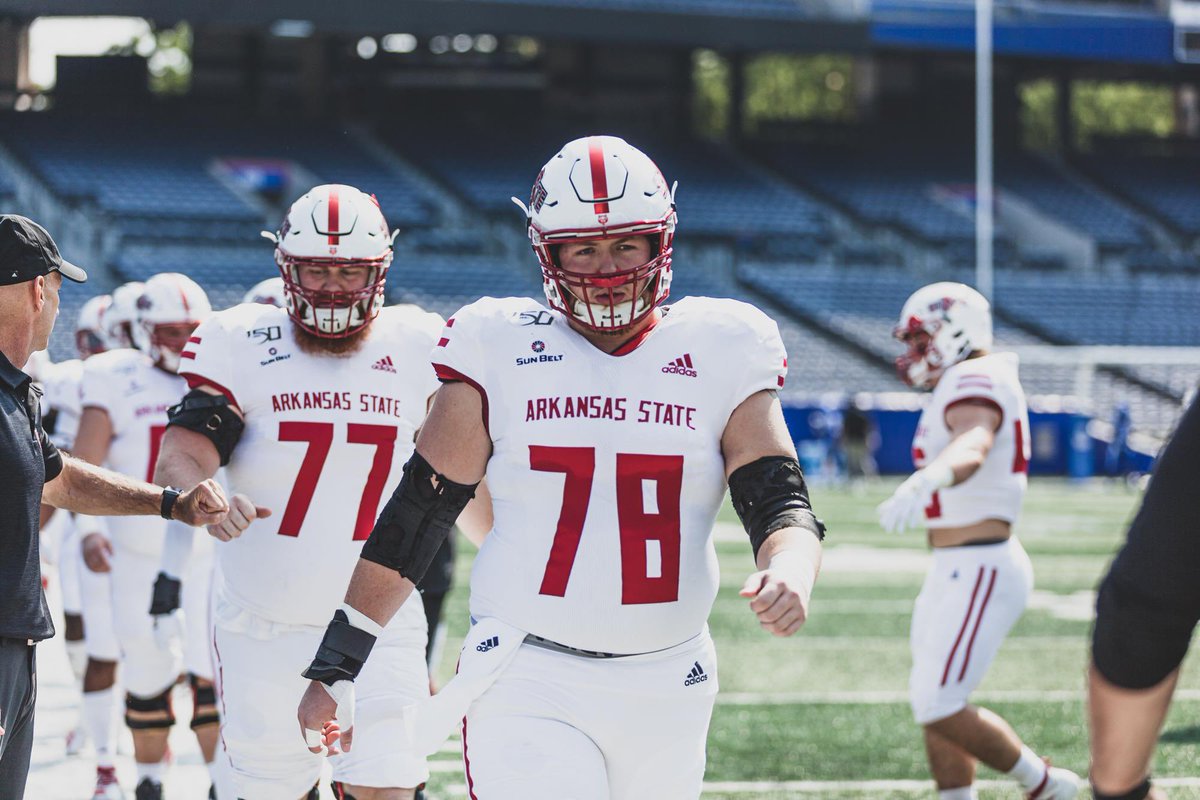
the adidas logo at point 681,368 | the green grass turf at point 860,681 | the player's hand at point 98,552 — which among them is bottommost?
the green grass turf at point 860,681

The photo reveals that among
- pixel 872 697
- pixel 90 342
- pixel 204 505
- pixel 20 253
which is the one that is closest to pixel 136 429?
pixel 90 342

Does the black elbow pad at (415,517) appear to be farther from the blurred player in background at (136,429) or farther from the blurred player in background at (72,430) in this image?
the blurred player in background at (72,430)

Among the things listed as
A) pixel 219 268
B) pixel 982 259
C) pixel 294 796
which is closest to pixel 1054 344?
pixel 982 259

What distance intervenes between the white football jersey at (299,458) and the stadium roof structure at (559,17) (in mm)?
25558

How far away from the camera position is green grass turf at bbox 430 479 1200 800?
23.1ft

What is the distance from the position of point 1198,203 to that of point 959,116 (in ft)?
18.8

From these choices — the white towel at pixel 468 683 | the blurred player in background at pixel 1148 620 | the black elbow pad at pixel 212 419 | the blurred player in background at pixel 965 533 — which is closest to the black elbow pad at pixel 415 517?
the white towel at pixel 468 683

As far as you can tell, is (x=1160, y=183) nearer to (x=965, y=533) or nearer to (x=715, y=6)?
(x=715, y=6)

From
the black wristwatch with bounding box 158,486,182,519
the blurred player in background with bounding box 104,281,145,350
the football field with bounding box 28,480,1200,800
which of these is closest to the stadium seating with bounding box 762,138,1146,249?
Answer: the football field with bounding box 28,480,1200,800

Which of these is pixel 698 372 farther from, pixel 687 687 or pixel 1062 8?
pixel 1062 8

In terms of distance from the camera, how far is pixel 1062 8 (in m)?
35.7

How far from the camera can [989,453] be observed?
241 inches

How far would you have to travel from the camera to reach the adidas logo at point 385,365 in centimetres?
468

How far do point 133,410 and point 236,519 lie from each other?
282 cm
